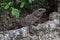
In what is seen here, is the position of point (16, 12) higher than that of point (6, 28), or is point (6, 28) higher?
point (16, 12)

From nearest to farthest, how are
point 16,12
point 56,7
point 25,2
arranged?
1. point 16,12
2. point 25,2
3. point 56,7

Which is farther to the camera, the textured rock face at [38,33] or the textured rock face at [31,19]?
the textured rock face at [31,19]

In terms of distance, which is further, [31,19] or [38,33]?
[31,19]

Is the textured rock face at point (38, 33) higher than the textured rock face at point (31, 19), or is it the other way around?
the textured rock face at point (31, 19)

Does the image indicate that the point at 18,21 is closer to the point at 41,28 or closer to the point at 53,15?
the point at 41,28

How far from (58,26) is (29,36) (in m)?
0.71

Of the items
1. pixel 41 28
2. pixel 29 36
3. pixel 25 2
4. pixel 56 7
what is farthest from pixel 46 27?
pixel 56 7

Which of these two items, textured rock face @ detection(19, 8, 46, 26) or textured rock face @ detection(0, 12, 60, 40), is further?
textured rock face @ detection(19, 8, 46, 26)

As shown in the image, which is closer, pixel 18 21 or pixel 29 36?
pixel 29 36

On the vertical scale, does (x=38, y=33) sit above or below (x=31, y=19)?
below

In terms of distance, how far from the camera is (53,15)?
4.13 metres

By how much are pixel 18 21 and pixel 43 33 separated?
1.96 feet

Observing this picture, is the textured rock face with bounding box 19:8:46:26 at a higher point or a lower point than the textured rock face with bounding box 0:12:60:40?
higher

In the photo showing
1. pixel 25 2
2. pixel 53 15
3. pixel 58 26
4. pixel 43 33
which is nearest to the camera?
pixel 25 2
